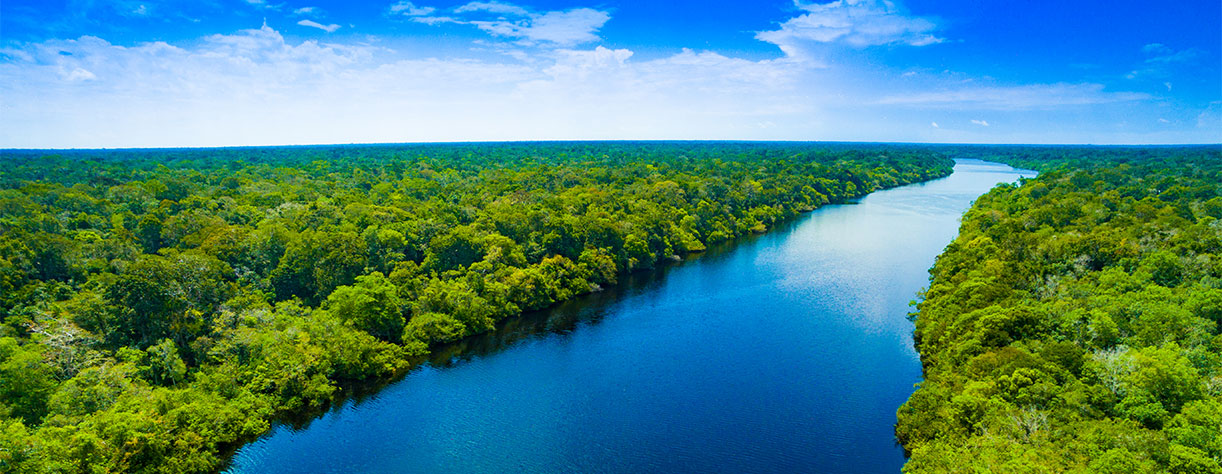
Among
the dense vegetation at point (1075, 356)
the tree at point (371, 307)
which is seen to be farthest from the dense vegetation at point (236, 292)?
the dense vegetation at point (1075, 356)

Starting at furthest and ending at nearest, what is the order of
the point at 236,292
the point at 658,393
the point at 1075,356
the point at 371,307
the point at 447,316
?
the point at 447,316 < the point at 371,307 < the point at 236,292 < the point at 658,393 < the point at 1075,356

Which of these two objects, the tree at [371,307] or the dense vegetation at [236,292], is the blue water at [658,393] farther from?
the tree at [371,307]

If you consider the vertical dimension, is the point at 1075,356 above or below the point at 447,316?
above

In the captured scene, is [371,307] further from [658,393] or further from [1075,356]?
[1075,356]

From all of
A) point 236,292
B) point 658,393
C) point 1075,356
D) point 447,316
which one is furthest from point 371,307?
point 1075,356

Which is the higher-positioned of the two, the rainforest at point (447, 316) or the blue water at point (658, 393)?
the rainforest at point (447, 316)

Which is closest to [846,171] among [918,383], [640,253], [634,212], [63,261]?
[634,212]

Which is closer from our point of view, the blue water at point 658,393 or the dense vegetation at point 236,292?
the dense vegetation at point 236,292
